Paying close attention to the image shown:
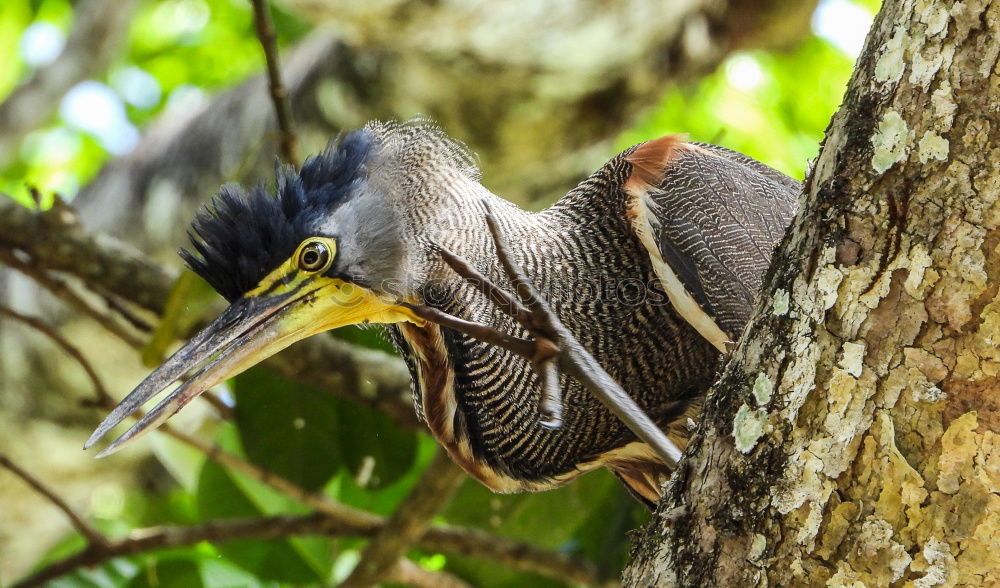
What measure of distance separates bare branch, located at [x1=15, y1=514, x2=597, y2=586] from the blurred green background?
126mm

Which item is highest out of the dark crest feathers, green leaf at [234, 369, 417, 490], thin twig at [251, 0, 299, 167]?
thin twig at [251, 0, 299, 167]

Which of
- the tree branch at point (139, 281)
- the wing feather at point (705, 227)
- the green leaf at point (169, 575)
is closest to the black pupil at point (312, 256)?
the wing feather at point (705, 227)

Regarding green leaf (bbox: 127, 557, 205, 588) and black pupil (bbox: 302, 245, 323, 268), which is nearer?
black pupil (bbox: 302, 245, 323, 268)

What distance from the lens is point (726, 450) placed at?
62.7 inches

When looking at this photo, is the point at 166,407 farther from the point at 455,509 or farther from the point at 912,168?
the point at 455,509

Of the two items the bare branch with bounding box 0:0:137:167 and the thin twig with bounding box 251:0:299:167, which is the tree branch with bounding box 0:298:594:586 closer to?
the thin twig with bounding box 251:0:299:167

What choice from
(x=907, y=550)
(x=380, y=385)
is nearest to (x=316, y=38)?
(x=380, y=385)

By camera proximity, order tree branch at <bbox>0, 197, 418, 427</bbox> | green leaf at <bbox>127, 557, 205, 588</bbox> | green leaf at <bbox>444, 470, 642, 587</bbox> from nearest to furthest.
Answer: tree branch at <bbox>0, 197, 418, 427</bbox>
green leaf at <bbox>127, 557, 205, 588</bbox>
green leaf at <bbox>444, 470, 642, 587</bbox>

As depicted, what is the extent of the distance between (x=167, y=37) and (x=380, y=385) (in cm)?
488

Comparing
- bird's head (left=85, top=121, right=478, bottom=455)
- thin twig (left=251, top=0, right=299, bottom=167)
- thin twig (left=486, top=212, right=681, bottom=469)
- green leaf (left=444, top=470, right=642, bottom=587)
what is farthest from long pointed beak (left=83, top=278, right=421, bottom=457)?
green leaf (left=444, top=470, right=642, bottom=587)

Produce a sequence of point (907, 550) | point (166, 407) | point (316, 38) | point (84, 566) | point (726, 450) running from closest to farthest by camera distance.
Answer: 1. point (907, 550)
2. point (726, 450)
3. point (166, 407)
4. point (84, 566)
5. point (316, 38)

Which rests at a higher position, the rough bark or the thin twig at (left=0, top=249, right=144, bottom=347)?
the thin twig at (left=0, top=249, right=144, bottom=347)

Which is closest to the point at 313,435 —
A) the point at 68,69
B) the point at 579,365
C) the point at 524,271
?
the point at 524,271

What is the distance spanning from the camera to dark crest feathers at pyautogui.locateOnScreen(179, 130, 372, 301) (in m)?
2.31
